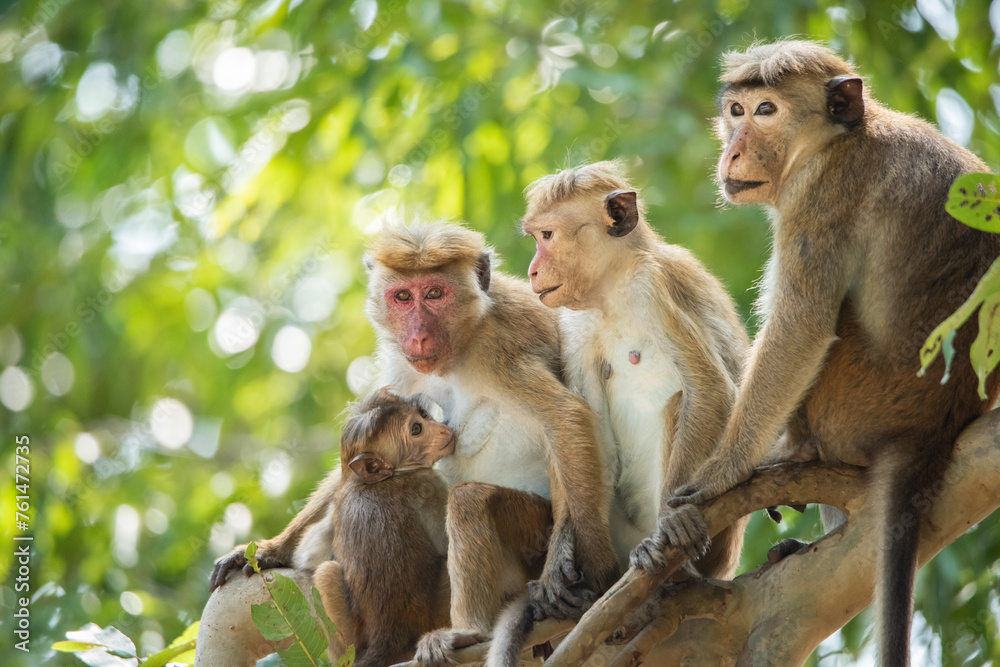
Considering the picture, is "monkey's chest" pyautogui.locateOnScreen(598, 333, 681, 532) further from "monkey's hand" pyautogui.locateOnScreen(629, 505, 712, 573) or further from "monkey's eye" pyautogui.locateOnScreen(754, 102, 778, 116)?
"monkey's eye" pyautogui.locateOnScreen(754, 102, 778, 116)

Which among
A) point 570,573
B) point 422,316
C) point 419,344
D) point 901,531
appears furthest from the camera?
point 422,316

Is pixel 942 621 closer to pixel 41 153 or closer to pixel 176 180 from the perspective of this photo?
pixel 176 180

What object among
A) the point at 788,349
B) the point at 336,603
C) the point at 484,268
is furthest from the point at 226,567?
the point at 788,349

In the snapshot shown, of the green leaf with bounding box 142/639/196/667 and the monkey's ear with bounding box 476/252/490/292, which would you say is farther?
the monkey's ear with bounding box 476/252/490/292

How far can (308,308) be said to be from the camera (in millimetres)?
12352

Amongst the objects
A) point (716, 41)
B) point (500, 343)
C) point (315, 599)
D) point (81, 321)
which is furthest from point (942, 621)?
point (81, 321)

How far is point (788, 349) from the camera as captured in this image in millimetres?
4191

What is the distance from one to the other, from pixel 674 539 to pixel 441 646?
1.13 metres

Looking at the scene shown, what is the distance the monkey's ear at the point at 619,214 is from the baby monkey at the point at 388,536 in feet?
4.44

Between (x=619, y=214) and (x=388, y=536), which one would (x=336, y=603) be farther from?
(x=619, y=214)

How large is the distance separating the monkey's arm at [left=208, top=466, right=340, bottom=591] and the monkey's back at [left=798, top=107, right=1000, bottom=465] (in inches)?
107

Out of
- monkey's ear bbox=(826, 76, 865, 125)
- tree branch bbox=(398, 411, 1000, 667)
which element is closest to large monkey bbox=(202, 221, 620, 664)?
tree branch bbox=(398, 411, 1000, 667)

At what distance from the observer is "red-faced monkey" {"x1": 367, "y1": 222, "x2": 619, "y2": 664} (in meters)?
4.74

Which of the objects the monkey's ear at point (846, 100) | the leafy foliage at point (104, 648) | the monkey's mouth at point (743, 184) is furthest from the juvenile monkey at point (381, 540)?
the monkey's ear at point (846, 100)
